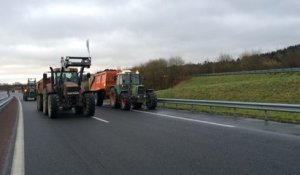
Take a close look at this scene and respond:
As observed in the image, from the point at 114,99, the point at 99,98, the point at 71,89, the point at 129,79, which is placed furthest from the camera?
the point at 99,98

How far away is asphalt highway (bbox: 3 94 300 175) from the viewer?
22.7 ft

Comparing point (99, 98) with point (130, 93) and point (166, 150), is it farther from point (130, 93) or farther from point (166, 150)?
point (166, 150)

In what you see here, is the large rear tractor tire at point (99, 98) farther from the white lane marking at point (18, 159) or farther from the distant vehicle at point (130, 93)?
the white lane marking at point (18, 159)

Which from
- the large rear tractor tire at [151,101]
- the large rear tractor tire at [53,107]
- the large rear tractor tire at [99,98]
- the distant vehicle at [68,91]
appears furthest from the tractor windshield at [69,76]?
the large rear tractor tire at [99,98]

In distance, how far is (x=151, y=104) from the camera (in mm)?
23344

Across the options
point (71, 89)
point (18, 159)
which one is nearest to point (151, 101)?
point (71, 89)

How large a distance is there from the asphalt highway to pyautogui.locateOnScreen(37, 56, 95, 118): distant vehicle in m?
5.53

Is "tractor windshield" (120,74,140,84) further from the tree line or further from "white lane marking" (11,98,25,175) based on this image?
the tree line

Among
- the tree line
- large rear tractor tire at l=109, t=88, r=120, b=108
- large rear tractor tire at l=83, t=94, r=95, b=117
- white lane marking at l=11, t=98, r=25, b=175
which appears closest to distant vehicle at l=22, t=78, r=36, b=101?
the tree line

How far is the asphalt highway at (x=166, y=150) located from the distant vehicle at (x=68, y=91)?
5.53 m

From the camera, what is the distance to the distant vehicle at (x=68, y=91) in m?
18.7

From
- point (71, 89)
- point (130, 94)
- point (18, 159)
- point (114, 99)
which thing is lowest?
point (18, 159)

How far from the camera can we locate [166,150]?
8.70 metres

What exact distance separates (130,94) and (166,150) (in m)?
15.8
